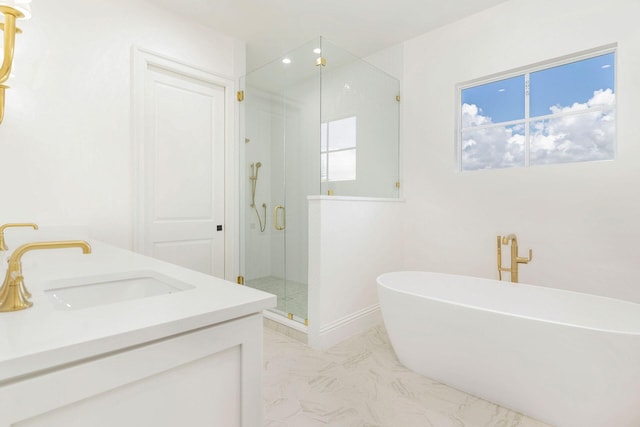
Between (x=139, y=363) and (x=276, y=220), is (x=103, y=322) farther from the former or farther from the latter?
(x=276, y=220)

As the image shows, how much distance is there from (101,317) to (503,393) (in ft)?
6.14

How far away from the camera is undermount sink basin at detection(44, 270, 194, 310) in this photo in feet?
3.12

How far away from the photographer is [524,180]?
248cm

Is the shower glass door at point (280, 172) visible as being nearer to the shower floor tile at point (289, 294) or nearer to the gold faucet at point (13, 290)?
the shower floor tile at point (289, 294)

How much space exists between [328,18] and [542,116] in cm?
196

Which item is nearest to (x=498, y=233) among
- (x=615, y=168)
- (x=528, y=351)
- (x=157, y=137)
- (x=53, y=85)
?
(x=615, y=168)

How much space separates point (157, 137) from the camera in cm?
268

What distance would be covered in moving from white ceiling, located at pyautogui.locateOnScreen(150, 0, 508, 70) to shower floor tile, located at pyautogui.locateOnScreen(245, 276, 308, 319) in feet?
7.73

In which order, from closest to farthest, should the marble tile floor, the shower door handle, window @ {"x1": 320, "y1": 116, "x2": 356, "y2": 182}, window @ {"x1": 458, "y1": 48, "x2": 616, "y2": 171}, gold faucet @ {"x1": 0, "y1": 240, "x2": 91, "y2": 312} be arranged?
gold faucet @ {"x1": 0, "y1": 240, "x2": 91, "y2": 312} → the marble tile floor → window @ {"x1": 458, "y1": 48, "x2": 616, "y2": 171} → window @ {"x1": 320, "y1": 116, "x2": 356, "y2": 182} → the shower door handle

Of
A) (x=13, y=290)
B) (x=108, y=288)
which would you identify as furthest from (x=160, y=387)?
(x=108, y=288)

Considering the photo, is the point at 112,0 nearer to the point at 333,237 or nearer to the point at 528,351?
the point at 333,237

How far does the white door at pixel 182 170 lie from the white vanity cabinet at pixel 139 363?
2.02 m

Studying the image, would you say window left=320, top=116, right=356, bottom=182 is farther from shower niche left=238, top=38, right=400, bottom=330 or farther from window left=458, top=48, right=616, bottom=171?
window left=458, top=48, right=616, bottom=171

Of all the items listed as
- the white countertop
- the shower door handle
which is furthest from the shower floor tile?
the white countertop
